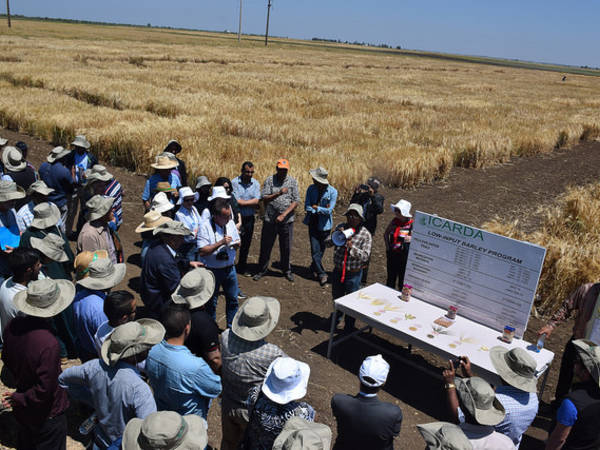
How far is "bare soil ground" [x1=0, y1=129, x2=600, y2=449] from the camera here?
522 cm

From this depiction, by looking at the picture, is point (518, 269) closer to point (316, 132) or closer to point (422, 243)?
point (422, 243)

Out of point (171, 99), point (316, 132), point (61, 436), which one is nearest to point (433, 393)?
point (61, 436)

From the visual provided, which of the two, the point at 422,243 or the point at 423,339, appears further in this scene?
the point at 422,243

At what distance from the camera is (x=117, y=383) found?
3.26 meters

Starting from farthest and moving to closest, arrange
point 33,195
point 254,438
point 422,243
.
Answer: point 33,195, point 422,243, point 254,438

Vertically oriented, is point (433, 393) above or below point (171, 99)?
below

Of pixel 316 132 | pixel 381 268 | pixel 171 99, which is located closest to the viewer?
pixel 381 268

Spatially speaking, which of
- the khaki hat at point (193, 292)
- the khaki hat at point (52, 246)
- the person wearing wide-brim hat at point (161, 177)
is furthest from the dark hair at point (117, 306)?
the person wearing wide-brim hat at point (161, 177)

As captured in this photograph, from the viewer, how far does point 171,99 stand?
22719 millimetres

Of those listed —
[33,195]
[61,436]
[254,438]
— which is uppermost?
[33,195]

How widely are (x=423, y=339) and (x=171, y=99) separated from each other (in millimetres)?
20546

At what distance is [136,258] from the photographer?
873cm

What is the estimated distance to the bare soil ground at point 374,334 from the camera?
5.22 m

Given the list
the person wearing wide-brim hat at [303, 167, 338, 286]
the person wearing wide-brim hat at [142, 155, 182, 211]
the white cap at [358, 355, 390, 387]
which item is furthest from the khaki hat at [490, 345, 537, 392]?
the person wearing wide-brim hat at [142, 155, 182, 211]
